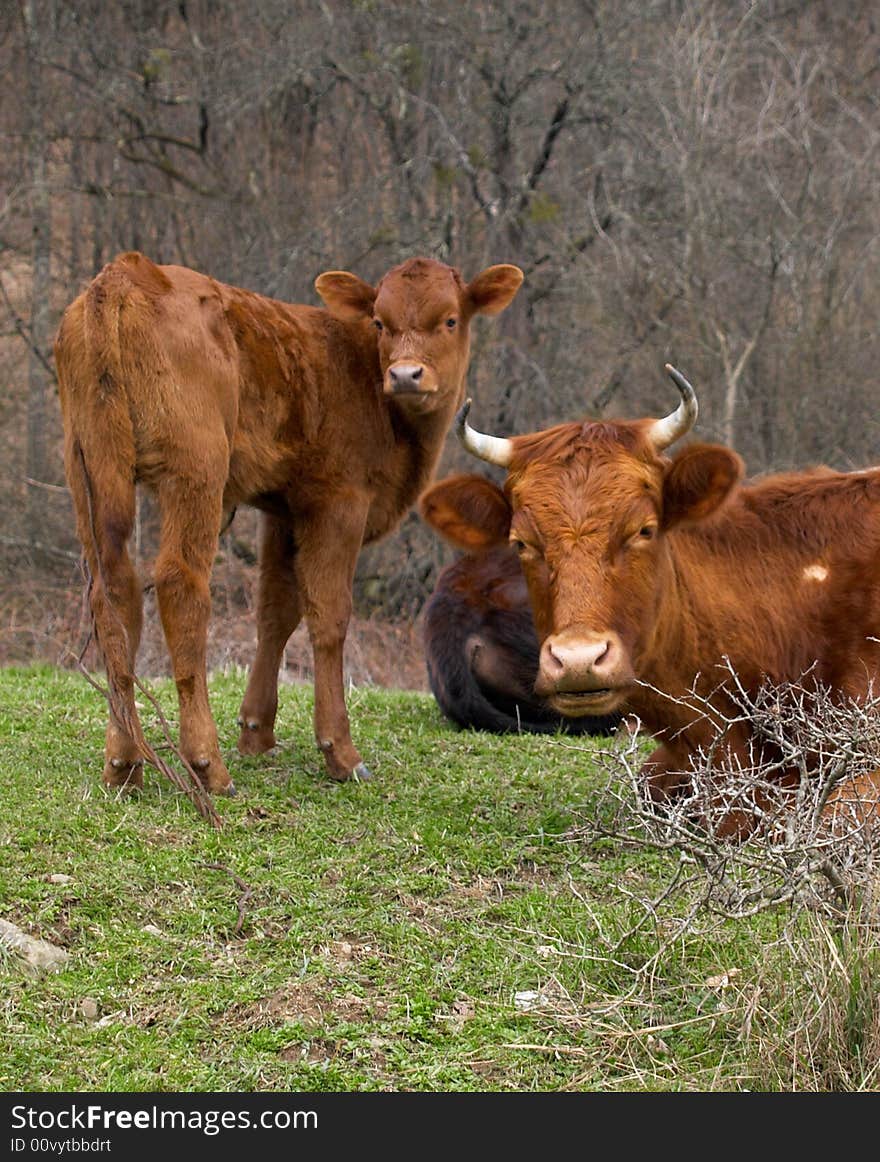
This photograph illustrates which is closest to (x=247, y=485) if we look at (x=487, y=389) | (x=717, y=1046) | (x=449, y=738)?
(x=449, y=738)

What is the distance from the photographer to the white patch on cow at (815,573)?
19.2 feet

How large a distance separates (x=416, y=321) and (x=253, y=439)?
1161 millimetres

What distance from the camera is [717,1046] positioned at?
3.81 m

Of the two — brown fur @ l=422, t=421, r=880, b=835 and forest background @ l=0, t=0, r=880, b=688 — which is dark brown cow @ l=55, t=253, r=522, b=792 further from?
forest background @ l=0, t=0, r=880, b=688

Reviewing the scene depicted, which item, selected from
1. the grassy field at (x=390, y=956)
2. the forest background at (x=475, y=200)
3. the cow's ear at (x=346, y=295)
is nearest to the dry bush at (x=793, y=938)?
the grassy field at (x=390, y=956)

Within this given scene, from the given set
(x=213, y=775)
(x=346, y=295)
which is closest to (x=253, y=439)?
(x=346, y=295)

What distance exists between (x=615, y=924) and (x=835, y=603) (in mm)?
1932

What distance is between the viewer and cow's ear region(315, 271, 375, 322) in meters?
7.09

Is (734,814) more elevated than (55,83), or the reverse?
(55,83)

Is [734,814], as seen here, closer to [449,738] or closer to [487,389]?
[449,738]

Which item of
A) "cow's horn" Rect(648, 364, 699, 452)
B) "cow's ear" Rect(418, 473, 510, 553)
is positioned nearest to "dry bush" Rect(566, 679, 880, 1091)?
"cow's horn" Rect(648, 364, 699, 452)

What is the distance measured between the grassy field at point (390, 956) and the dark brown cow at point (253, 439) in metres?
0.66

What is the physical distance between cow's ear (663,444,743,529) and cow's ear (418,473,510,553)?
0.68m

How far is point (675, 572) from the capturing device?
5.63 meters
